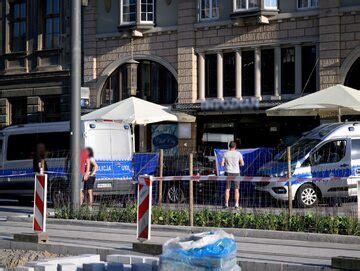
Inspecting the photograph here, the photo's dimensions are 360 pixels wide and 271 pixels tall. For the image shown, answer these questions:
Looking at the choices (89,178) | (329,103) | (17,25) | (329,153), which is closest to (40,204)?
(89,178)

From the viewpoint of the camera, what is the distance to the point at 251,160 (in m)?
20.6

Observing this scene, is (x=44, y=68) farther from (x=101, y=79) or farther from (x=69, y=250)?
(x=69, y=250)

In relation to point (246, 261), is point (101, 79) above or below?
above

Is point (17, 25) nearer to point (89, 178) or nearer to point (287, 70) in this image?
point (287, 70)

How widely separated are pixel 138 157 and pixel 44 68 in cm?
1361

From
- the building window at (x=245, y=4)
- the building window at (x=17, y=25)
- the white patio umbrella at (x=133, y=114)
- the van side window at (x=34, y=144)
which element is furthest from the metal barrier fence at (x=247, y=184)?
the building window at (x=17, y=25)

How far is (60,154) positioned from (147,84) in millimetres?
9969

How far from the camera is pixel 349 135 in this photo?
19.5 meters

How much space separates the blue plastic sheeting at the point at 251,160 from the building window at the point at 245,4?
917 centimetres

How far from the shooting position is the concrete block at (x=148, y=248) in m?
11.3

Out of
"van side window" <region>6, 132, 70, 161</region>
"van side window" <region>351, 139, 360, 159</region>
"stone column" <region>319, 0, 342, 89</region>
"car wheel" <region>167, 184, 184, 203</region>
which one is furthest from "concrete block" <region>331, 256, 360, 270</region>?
"stone column" <region>319, 0, 342, 89</region>

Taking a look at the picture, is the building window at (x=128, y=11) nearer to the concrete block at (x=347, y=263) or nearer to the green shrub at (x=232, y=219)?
the green shrub at (x=232, y=219)

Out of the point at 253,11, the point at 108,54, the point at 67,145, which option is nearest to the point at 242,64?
the point at 253,11

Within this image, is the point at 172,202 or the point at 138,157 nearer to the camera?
the point at 172,202
